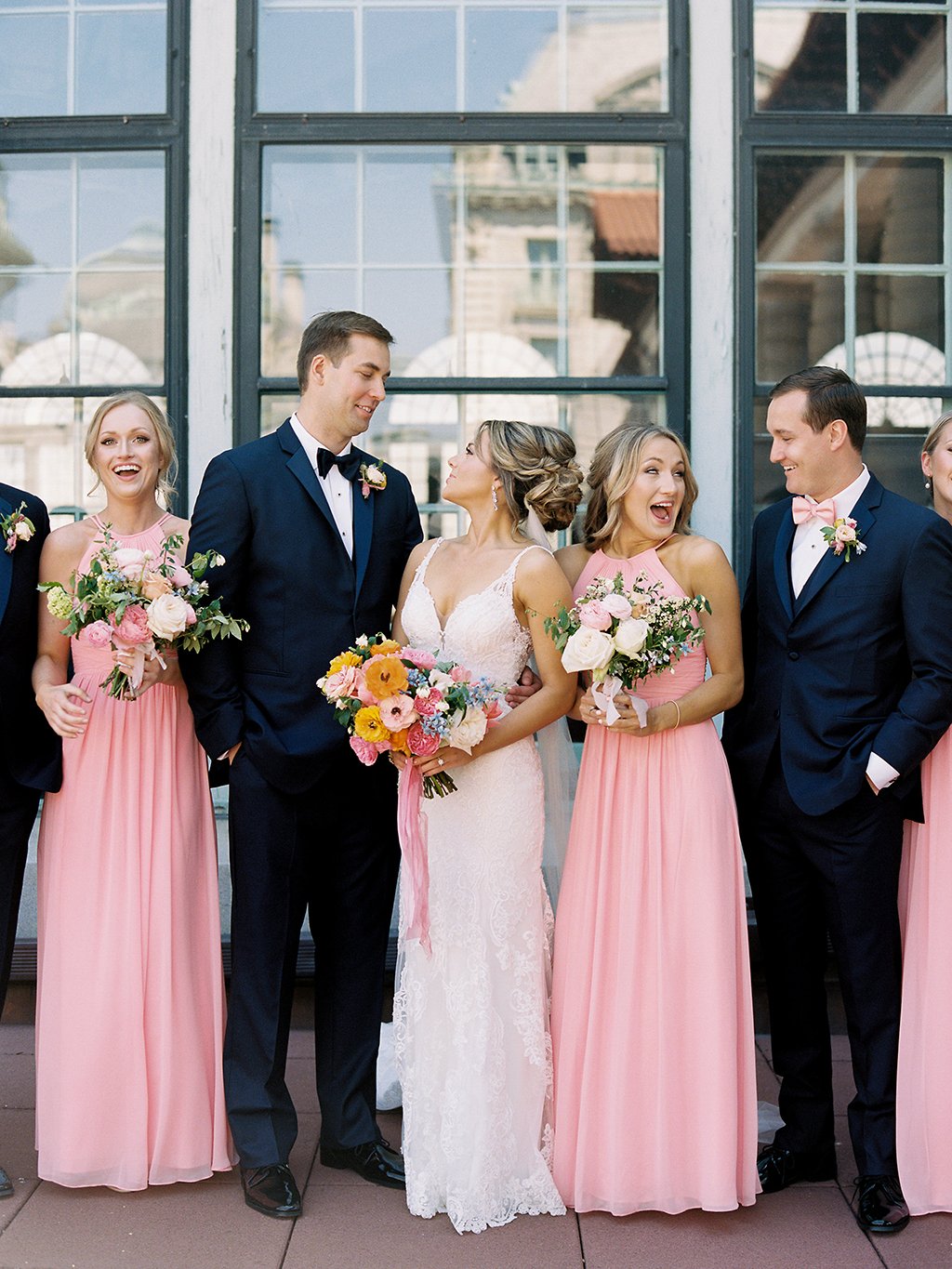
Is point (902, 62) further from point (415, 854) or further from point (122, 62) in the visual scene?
point (415, 854)

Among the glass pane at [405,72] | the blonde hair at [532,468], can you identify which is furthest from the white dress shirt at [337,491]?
the glass pane at [405,72]

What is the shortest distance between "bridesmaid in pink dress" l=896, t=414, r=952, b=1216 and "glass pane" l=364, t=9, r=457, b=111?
375 centimetres

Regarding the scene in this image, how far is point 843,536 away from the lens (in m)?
3.55

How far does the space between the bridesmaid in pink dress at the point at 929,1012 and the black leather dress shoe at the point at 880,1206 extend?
0.04 meters

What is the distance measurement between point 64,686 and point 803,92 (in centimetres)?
445

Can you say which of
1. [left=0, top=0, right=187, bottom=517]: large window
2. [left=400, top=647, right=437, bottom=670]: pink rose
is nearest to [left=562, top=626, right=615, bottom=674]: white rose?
[left=400, top=647, right=437, bottom=670]: pink rose

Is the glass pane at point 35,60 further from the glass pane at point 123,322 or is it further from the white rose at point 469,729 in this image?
the white rose at point 469,729

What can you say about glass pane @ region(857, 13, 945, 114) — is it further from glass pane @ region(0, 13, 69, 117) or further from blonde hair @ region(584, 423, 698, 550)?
glass pane @ region(0, 13, 69, 117)

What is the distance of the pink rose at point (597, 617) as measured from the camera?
3.32 meters

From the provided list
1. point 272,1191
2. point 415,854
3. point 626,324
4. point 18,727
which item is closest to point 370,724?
point 415,854

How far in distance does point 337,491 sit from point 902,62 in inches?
155

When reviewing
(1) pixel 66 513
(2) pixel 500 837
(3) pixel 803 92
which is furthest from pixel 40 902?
(3) pixel 803 92

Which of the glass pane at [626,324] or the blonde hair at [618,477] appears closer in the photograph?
the blonde hair at [618,477]

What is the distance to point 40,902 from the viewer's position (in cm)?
381
